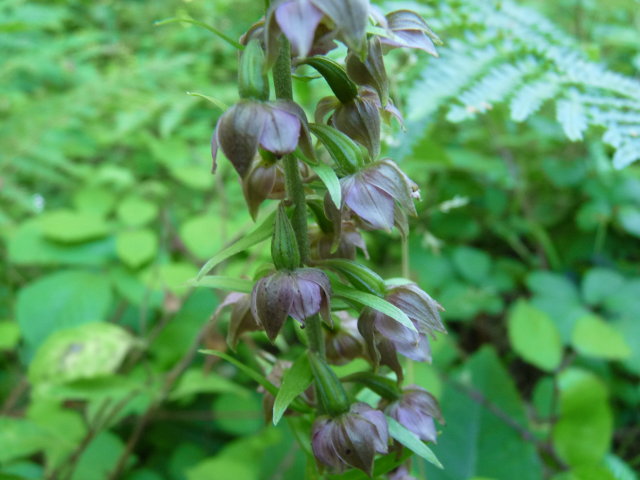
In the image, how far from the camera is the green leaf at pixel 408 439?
886 mm

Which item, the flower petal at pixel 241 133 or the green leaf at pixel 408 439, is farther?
the green leaf at pixel 408 439

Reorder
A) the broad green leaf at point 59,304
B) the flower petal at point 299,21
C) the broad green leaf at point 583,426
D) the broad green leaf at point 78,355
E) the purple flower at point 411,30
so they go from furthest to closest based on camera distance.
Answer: the broad green leaf at point 59,304 → the broad green leaf at point 78,355 → the broad green leaf at point 583,426 → the purple flower at point 411,30 → the flower petal at point 299,21

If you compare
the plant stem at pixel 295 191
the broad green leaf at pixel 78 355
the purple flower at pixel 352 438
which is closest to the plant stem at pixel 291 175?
the plant stem at pixel 295 191

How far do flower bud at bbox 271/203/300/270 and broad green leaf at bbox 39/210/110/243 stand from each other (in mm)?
1531

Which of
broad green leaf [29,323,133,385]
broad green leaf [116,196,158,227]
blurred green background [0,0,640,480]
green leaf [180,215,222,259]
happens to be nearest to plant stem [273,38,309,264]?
blurred green background [0,0,640,480]

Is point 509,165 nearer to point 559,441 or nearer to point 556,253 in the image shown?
point 556,253

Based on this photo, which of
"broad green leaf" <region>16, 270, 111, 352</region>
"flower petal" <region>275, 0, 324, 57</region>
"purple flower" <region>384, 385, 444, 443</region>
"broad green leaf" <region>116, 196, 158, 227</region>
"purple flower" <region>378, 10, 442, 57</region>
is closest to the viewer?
"flower petal" <region>275, 0, 324, 57</region>

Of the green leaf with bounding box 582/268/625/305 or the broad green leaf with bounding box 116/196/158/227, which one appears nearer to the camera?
the green leaf with bounding box 582/268/625/305

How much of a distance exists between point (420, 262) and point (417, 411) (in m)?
1.37

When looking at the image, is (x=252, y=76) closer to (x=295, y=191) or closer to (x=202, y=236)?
(x=295, y=191)

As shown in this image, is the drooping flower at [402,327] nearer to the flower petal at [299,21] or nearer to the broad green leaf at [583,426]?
the flower petal at [299,21]

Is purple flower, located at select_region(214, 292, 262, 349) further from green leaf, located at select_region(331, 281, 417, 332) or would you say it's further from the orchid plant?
green leaf, located at select_region(331, 281, 417, 332)

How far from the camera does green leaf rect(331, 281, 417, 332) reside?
84 cm

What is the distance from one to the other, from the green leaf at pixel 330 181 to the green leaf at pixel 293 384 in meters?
0.30
